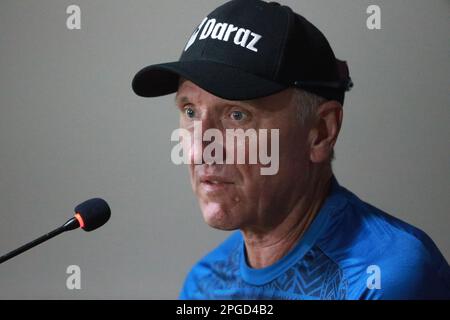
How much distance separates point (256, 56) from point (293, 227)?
31 centimetres

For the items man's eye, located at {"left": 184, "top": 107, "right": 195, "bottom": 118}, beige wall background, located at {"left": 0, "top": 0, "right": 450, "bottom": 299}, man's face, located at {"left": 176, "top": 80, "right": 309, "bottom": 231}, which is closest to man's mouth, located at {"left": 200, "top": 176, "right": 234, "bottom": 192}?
man's face, located at {"left": 176, "top": 80, "right": 309, "bottom": 231}

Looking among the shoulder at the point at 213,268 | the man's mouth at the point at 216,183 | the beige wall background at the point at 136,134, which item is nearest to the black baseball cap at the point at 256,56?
the man's mouth at the point at 216,183

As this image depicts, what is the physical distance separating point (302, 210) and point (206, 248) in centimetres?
79

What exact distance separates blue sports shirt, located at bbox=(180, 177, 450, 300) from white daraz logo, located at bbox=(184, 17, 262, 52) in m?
0.30

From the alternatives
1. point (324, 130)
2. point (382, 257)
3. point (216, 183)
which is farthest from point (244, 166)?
point (382, 257)

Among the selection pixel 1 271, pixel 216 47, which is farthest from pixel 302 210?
pixel 1 271

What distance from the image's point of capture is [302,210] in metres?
1.15

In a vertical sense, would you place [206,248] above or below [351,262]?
below

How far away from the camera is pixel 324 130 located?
3.72ft

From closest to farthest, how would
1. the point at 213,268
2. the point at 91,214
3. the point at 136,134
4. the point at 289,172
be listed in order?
1. the point at 91,214
2. the point at 289,172
3. the point at 213,268
4. the point at 136,134

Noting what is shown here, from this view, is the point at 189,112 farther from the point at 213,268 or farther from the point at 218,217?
the point at 213,268

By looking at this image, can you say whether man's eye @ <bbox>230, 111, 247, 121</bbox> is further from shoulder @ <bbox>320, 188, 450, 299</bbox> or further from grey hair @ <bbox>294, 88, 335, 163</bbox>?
shoulder @ <bbox>320, 188, 450, 299</bbox>

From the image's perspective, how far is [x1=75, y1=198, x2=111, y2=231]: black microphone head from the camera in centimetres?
100
